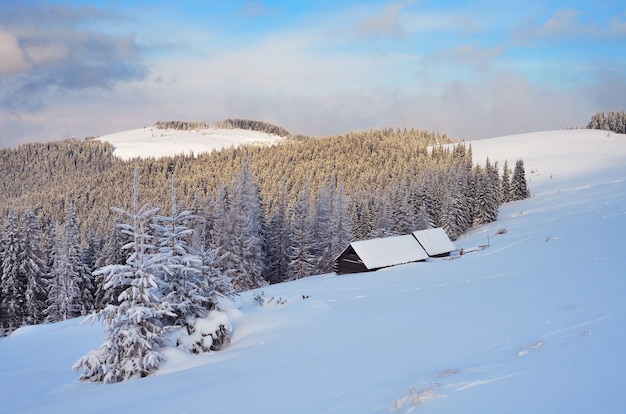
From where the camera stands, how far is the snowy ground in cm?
702

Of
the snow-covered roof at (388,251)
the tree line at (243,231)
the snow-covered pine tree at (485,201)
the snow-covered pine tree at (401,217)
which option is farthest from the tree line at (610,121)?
the snow-covered roof at (388,251)

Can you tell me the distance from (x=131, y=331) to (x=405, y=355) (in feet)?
26.4

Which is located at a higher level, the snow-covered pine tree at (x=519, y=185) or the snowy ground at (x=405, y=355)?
the snow-covered pine tree at (x=519, y=185)

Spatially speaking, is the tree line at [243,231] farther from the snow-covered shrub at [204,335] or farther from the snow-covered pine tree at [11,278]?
the snow-covered shrub at [204,335]

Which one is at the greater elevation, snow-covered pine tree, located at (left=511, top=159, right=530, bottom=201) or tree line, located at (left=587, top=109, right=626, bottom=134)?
tree line, located at (left=587, top=109, right=626, bottom=134)

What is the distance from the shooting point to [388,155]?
139 metres

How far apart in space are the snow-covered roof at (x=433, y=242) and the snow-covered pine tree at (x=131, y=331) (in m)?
36.4

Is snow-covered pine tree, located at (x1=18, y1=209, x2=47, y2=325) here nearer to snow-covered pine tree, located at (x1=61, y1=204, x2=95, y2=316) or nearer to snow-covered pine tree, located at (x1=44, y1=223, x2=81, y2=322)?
snow-covered pine tree, located at (x1=44, y1=223, x2=81, y2=322)

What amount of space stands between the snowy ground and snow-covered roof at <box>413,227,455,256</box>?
64.4 ft

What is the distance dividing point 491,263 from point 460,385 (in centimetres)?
2408

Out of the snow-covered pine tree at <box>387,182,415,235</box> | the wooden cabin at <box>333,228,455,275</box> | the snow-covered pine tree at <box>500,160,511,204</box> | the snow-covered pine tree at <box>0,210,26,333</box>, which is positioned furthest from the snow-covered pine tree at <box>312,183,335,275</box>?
the snow-covered pine tree at <box>500,160,511,204</box>

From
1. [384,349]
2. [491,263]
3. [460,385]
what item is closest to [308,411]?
[460,385]

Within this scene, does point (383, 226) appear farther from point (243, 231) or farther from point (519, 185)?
point (519, 185)

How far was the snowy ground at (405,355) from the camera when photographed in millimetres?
7020
